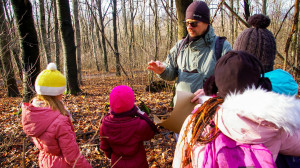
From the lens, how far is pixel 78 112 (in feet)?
15.8

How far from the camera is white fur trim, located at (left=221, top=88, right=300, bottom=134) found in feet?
2.44

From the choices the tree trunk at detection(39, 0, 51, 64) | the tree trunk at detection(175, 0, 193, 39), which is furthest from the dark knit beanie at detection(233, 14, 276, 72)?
the tree trunk at detection(39, 0, 51, 64)

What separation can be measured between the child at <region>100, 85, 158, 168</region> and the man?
52cm

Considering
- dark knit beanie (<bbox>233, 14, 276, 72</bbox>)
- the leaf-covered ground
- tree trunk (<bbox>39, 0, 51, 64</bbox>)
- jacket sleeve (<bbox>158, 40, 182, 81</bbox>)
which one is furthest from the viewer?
tree trunk (<bbox>39, 0, 51, 64</bbox>)

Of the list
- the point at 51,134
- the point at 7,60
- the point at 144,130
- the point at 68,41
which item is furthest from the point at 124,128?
the point at 7,60

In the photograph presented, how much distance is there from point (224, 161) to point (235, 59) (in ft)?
1.66

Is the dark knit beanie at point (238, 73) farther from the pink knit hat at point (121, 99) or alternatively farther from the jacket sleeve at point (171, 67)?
the jacket sleeve at point (171, 67)

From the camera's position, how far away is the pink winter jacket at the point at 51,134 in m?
1.53

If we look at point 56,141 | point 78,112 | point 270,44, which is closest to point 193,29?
point 270,44

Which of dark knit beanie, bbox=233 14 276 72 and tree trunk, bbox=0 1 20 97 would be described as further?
tree trunk, bbox=0 1 20 97

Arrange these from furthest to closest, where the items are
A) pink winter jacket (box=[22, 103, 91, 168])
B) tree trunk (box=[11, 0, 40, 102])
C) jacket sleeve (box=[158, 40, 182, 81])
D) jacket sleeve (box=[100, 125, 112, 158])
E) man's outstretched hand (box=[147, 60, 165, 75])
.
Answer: tree trunk (box=[11, 0, 40, 102]) < jacket sleeve (box=[158, 40, 182, 81]) < man's outstretched hand (box=[147, 60, 165, 75]) < jacket sleeve (box=[100, 125, 112, 158]) < pink winter jacket (box=[22, 103, 91, 168])

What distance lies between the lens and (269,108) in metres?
0.76

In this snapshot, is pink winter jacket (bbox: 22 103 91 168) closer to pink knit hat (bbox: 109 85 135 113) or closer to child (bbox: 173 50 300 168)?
pink knit hat (bbox: 109 85 135 113)

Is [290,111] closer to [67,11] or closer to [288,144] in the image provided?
[288,144]
